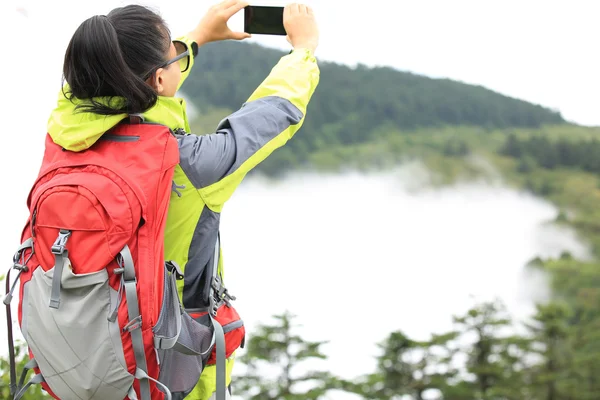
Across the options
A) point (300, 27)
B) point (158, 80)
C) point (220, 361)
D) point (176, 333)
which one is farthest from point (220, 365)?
point (300, 27)

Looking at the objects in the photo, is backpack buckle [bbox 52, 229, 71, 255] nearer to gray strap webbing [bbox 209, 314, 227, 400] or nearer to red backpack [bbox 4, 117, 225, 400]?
red backpack [bbox 4, 117, 225, 400]

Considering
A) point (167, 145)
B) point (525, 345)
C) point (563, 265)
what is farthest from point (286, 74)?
point (563, 265)

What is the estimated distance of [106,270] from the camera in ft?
3.16

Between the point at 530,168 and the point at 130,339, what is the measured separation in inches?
598

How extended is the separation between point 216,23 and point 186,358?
0.68 metres

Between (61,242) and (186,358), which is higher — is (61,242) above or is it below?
above

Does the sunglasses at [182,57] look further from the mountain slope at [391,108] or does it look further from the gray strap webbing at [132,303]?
the mountain slope at [391,108]

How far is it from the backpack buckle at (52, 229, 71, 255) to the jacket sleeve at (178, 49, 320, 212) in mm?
204

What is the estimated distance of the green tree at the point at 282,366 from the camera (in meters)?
3.96

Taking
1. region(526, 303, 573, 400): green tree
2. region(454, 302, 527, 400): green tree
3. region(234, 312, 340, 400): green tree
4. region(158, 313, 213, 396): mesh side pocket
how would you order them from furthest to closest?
region(454, 302, 527, 400): green tree, region(526, 303, 573, 400): green tree, region(234, 312, 340, 400): green tree, region(158, 313, 213, 396): mesh side pocket

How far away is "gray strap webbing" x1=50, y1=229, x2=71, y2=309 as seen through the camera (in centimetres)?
94

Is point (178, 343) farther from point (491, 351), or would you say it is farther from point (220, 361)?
point (491, 351)

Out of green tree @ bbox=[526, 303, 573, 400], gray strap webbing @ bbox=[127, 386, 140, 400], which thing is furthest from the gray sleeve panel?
green tree @ bbox=[526, 303, 573, 400]

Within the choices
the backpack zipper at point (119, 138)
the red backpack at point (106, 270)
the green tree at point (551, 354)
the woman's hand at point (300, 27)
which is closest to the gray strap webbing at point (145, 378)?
the red backpack at point (106, 270)
